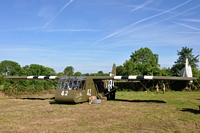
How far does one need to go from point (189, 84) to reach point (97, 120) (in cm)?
2752

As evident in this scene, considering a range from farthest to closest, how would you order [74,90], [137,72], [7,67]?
[7,67]
[137,72]
[74,90]

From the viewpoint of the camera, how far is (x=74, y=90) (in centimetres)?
1597

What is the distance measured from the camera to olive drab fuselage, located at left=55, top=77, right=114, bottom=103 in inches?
627

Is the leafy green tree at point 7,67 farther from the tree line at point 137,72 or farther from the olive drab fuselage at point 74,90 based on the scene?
the olive drab fuselage at point 74,90

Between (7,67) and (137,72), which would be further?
(7,67)

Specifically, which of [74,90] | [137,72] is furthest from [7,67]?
[74,90]

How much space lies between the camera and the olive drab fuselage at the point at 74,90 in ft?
52.3

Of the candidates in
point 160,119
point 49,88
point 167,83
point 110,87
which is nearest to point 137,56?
point 167,83

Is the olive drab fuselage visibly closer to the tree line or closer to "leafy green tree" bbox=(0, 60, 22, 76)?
the tree line

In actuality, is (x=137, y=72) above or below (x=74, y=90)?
above

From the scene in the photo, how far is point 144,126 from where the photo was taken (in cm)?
901

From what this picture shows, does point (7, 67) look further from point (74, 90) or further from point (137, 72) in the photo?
point (74, 90)

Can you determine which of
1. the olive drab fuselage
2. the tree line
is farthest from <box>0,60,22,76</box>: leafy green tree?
the olive drab fuselage

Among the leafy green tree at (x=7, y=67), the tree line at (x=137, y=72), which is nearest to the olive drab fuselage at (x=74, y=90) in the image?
the tree line at (x=137, y=72)
